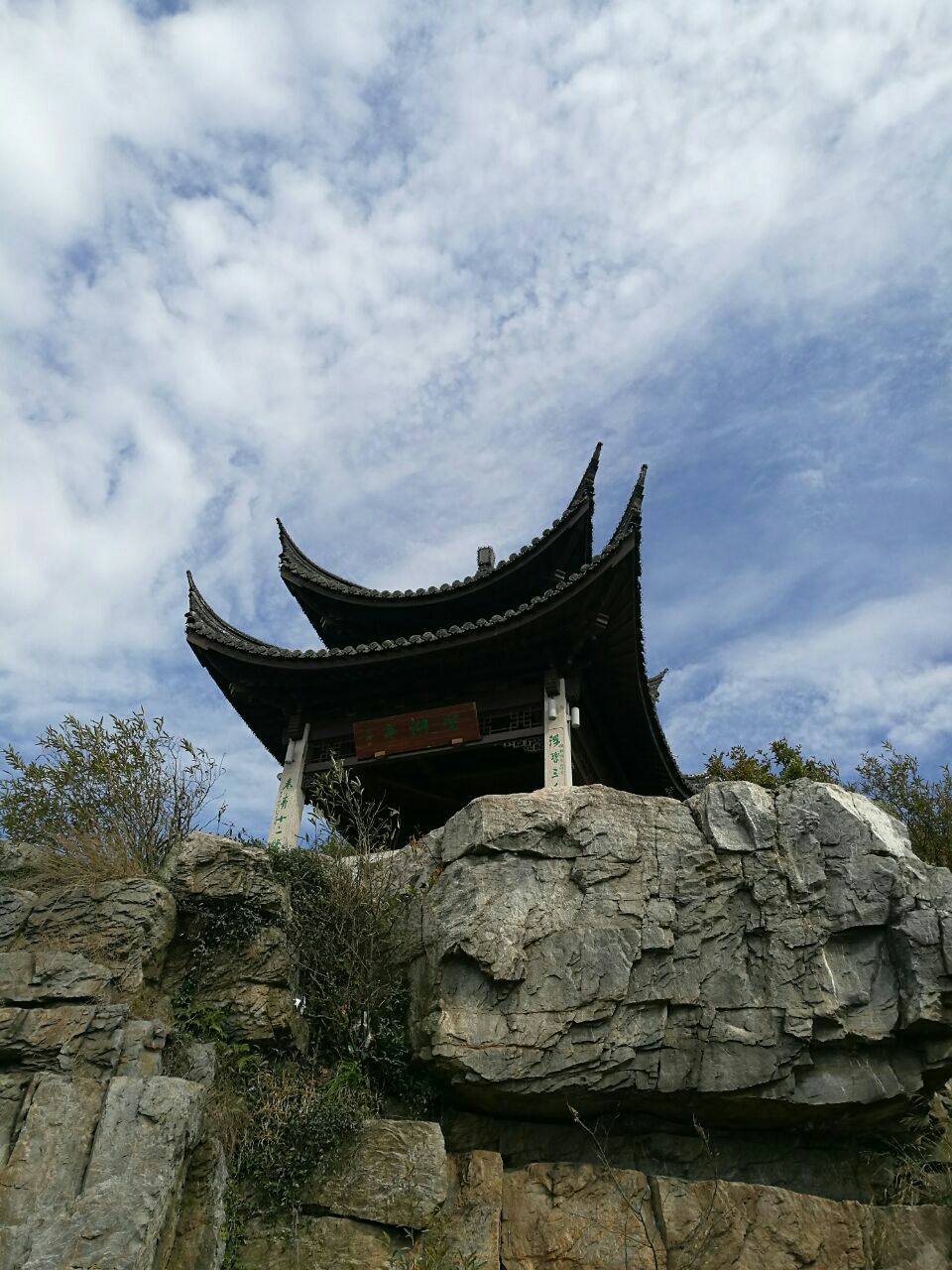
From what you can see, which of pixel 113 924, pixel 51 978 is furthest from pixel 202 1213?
pixel 113 924

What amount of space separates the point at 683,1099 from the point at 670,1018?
0.67m

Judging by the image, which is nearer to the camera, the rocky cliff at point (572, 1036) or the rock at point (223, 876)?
the rocky cliff at point (572, 1036)

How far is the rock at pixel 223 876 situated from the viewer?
889 centimetres

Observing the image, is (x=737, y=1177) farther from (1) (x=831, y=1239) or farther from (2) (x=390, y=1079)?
(2) (x=390, y=1079)

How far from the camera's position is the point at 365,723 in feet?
43.9

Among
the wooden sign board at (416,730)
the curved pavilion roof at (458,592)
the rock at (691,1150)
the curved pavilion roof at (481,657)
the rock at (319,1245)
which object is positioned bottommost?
the rock at (319,1245)

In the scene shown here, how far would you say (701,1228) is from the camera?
25.2ft

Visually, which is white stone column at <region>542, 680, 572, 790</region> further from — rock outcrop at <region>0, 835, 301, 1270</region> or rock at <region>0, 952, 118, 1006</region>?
rock at <region>0, 952, 118, 1006</region>

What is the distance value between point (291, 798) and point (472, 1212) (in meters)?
6.36

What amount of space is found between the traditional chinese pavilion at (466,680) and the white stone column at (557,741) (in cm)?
2

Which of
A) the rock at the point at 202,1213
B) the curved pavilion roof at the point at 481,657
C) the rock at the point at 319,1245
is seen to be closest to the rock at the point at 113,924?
the rock at the point at 202,1213

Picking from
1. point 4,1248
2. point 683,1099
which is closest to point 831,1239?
point 683,1099

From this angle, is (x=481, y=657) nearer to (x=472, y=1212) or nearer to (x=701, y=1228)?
(x=472, y=1212)

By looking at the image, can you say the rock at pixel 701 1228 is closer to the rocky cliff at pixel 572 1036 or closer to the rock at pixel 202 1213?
the rocky cliff at pixel 572 1036
